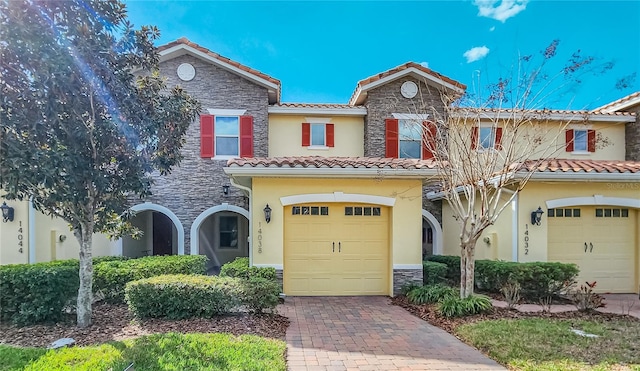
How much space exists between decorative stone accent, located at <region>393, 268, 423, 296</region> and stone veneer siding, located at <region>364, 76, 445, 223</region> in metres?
5.41

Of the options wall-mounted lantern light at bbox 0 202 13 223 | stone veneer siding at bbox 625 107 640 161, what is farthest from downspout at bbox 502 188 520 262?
A: wall-mounted lantern light at bbox 0 202 13 223

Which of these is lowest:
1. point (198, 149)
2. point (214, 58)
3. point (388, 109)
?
point (198, 149)

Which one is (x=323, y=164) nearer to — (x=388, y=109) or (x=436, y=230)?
(x=388, y=109)

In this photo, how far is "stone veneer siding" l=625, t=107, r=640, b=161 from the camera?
1591 centimetres

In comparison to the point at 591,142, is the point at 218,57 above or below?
above

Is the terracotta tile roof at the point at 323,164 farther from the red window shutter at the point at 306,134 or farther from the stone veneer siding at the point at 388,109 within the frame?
the red window shutter at the point at 306,134

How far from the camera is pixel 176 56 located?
47.6 ft

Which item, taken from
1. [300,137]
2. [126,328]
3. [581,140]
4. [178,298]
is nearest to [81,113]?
[178,298]

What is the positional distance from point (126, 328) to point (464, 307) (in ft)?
21.7

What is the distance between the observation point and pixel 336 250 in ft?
34.2

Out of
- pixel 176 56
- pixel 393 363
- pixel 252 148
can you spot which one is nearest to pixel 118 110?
pixel 393 363

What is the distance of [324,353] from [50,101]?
585 cm

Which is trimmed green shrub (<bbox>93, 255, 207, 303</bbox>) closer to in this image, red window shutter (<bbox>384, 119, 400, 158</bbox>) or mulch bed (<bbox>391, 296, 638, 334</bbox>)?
mulch bed (<bbox>391, 296, 638, 334</bbox>)

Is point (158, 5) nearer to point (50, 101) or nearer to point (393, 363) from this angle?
point (50, 101)
